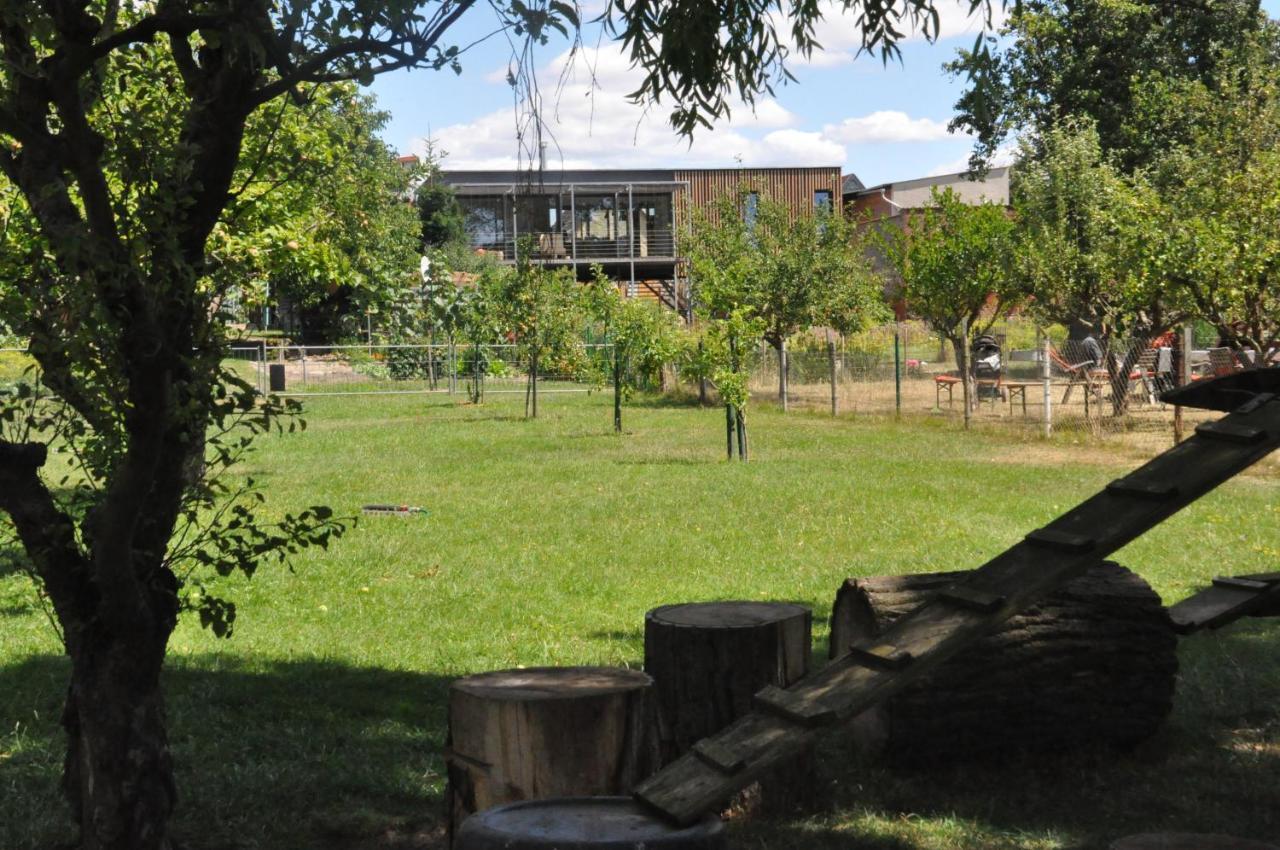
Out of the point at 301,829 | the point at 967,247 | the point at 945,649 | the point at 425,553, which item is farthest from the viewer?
the point at 967,247

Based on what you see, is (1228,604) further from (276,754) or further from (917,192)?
(917,192)

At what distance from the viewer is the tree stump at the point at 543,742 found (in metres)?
4.33

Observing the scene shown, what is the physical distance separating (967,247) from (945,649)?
2806cm

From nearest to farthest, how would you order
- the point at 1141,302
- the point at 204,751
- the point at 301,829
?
the point at 301,829 → the point at 204,751 → the point at 1141,302

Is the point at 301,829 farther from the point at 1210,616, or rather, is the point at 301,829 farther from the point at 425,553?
the point at 425,553

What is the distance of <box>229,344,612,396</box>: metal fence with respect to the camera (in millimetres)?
38562

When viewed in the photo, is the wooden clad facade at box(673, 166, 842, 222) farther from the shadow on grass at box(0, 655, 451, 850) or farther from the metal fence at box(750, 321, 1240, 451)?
the shadow on grass at box(0, 655, 451, 850)

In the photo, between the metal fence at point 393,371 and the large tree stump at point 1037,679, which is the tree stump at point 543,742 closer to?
the large tree stump at point 1037,679

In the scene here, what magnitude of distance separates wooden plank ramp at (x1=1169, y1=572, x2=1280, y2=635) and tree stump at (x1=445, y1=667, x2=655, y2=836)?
2546mm

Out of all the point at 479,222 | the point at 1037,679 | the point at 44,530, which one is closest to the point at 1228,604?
the point at 1037,679

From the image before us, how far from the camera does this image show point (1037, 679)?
5.89 metres

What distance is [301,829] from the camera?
5.33 metres

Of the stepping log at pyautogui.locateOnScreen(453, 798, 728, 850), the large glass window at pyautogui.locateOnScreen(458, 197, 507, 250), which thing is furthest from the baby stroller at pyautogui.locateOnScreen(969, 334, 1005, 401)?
the stepping log at pyautogui.locateOnScreen(453, 798, 728, 850)

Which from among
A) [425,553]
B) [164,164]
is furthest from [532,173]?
[425,553]
